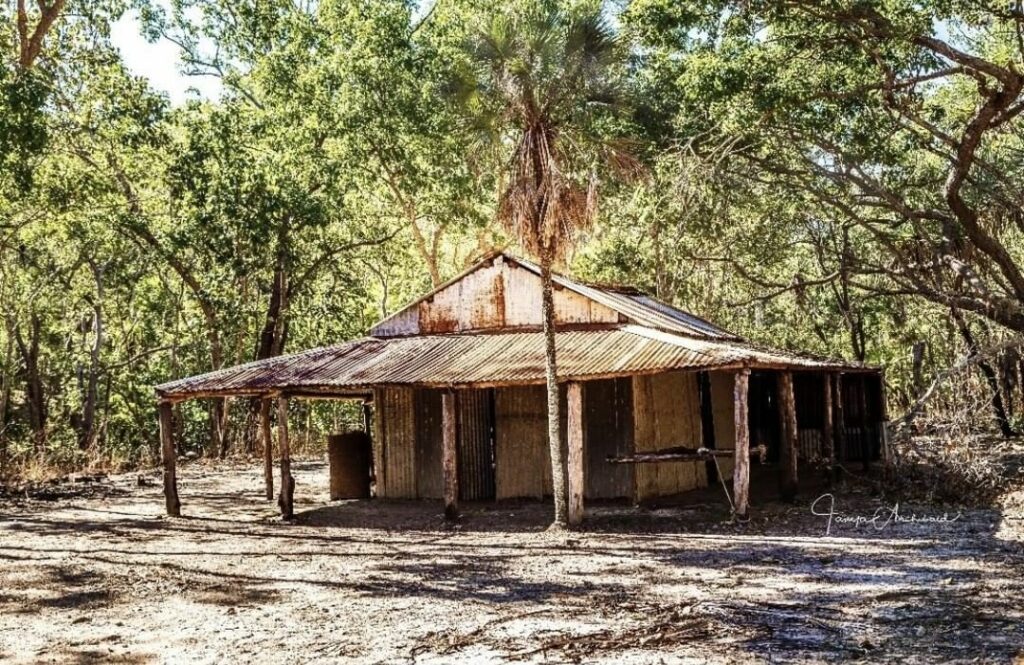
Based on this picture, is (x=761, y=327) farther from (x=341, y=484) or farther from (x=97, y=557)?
(x=97, y=557)

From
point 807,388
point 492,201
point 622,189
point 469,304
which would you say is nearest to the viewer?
point 469,304

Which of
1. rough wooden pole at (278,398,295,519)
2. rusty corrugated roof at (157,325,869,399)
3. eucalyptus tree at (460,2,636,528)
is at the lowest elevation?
rough wooden pole at (278,398,295,519)

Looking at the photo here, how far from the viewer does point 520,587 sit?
448 inches

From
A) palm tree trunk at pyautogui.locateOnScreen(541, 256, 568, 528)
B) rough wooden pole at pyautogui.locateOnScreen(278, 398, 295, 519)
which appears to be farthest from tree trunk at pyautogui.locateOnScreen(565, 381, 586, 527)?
rough wooden pole at pyautogui.locateOnScreen(278, 398, 295, 519)

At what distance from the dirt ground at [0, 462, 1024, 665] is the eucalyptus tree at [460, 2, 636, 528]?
2920 millimetres

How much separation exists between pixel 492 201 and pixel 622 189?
5527 millimetres

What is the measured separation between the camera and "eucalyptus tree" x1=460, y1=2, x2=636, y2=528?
47.0 ft

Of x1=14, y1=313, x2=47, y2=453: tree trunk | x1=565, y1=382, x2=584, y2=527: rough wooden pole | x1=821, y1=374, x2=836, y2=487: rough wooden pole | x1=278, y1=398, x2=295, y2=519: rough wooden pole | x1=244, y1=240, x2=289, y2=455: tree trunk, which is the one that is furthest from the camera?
x1=14, y1=313, x2=47, y2=453: tree trunk

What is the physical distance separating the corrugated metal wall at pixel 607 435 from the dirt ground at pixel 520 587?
2.60 ft

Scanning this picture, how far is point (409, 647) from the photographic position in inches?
345

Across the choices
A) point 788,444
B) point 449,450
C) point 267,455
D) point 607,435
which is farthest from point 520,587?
point 267,455

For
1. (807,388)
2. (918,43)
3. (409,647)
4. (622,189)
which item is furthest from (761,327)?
(409,647)

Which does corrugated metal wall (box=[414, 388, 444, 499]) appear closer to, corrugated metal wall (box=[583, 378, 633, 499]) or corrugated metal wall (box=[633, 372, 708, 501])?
corrugated metal wall (box=[583, 378, 633, 499])

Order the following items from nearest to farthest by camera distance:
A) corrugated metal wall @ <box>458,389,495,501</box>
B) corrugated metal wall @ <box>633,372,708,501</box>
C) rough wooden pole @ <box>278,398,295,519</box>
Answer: rough wooden pole @ <box>278,398,295,519</box> → corrugated metal wall @ <box>633,372,708,501</box> → corrugated metal wall @ <box>458,389,495,501</box>
